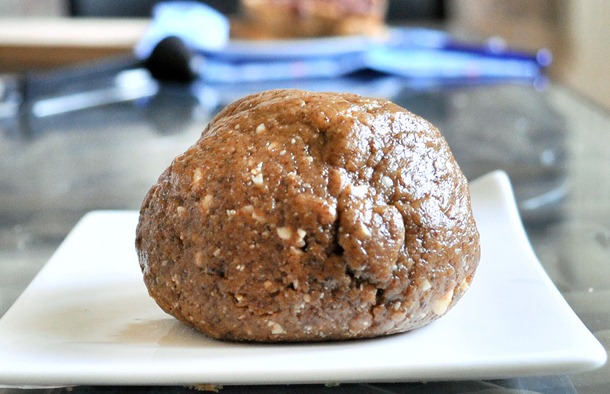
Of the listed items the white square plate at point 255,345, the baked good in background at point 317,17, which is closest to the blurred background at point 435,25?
the baked good in background at point 317,17

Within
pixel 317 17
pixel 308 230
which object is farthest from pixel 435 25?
pixel 308 230

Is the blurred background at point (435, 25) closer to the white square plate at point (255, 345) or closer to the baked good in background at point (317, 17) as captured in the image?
the baked good in background at point (317, 17)

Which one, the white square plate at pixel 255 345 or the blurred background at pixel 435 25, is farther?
the blurred background at pixel 435 25

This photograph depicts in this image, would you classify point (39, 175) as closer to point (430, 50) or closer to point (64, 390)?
point (64, 390)

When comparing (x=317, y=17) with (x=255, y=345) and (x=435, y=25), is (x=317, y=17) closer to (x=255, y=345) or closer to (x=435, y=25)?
(x=435, y=25)

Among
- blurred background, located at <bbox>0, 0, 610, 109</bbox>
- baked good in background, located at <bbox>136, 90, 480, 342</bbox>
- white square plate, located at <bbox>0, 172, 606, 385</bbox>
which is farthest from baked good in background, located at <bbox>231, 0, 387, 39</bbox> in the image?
baked good in background, located at <bbox>136, 90, 480, 342</bbox>
